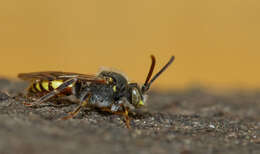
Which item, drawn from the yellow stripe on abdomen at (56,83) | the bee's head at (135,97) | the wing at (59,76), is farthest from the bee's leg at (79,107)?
the bee's head at (135,97)

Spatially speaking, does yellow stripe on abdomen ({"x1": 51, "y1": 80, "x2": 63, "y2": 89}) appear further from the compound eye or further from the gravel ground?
the compound eye

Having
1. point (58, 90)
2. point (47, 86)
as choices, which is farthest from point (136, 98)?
point (47, 86)

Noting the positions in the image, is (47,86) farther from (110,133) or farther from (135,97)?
(110,133)

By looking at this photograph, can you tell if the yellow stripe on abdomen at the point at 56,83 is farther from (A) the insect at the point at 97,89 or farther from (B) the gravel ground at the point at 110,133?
(B) the gravel ground at the point at 110,133

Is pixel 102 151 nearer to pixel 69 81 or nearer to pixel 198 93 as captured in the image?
pixel 69 81

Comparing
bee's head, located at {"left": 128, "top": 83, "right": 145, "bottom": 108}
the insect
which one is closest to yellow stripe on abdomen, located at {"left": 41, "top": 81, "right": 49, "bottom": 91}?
the insect

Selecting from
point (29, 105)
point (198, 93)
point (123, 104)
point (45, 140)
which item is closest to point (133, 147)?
point (45, 140)
